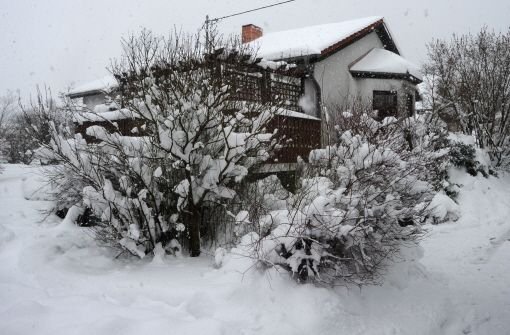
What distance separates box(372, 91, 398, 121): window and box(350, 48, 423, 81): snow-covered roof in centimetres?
86

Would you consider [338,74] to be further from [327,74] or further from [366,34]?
[366,34]

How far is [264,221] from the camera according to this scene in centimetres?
425

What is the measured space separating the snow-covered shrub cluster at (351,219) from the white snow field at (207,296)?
252mm

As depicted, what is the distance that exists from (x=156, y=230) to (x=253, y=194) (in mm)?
1565

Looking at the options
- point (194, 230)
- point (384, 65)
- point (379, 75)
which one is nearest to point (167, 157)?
point (194, 230)

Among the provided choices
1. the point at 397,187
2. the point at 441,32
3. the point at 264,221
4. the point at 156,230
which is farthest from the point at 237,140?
the point at 441,32

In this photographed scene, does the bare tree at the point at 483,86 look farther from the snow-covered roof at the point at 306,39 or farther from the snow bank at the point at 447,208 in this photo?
the snow bank at the point at 447,208

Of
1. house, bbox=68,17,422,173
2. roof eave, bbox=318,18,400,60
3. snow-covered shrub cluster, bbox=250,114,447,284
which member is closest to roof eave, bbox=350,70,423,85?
house, bbox=68,17,422,173

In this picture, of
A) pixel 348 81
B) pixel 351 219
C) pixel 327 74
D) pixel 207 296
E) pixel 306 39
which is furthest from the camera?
pixel 348 81

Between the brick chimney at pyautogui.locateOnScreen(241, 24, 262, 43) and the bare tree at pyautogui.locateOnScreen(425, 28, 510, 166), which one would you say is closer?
the bare tree at pyautogui.locateOnScreen(425, 28, 510, 166)

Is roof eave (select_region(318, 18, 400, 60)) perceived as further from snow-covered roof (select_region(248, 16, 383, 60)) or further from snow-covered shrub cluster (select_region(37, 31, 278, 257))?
snow-covered shrub cluster (select_region(37, 31, 278, 257))

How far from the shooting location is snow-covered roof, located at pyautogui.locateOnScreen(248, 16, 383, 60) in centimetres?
1141

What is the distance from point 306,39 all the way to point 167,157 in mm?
9450

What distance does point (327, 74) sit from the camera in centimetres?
1253
